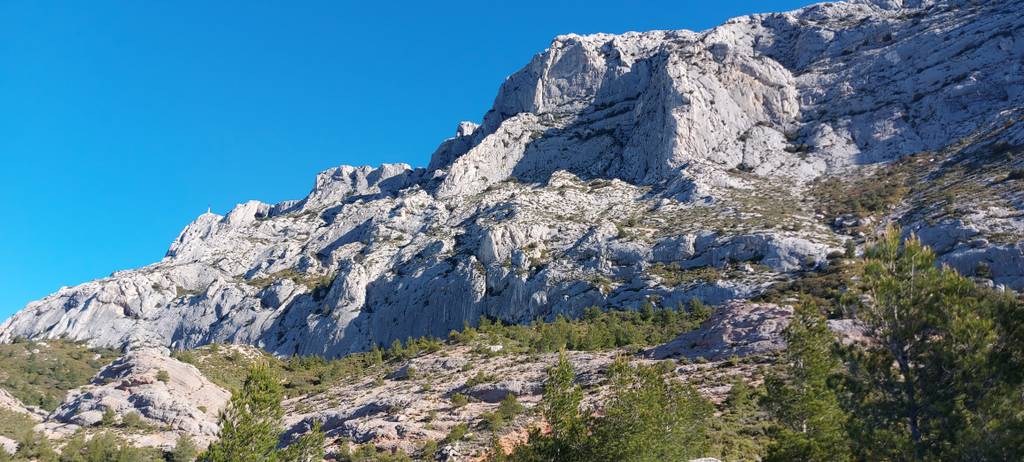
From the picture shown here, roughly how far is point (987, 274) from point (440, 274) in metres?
75.6

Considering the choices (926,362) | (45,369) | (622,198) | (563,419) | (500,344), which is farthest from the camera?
(622,198)

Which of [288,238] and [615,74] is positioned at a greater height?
[615,74]

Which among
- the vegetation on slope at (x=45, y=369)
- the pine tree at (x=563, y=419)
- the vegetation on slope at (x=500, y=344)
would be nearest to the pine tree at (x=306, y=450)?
the pine tree at (x=563, y=419)

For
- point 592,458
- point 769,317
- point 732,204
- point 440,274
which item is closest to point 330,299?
point 440,274

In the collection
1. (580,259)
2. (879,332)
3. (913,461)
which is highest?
(580,259)

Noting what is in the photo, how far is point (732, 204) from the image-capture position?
3723 inches

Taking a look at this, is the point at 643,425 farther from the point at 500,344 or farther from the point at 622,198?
the point at 622,198

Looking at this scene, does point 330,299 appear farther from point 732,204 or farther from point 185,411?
point 732,204

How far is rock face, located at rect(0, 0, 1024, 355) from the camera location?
87.4 metres

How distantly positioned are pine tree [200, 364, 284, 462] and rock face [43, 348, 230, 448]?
17799 millimetres

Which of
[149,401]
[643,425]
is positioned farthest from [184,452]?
[643,425]

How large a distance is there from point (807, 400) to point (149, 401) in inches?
1857

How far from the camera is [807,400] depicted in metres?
25.0

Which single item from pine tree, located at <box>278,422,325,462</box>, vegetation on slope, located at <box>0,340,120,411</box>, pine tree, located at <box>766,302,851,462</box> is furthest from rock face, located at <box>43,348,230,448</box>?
pine tree, located at <box>766,302,851,462</box>
